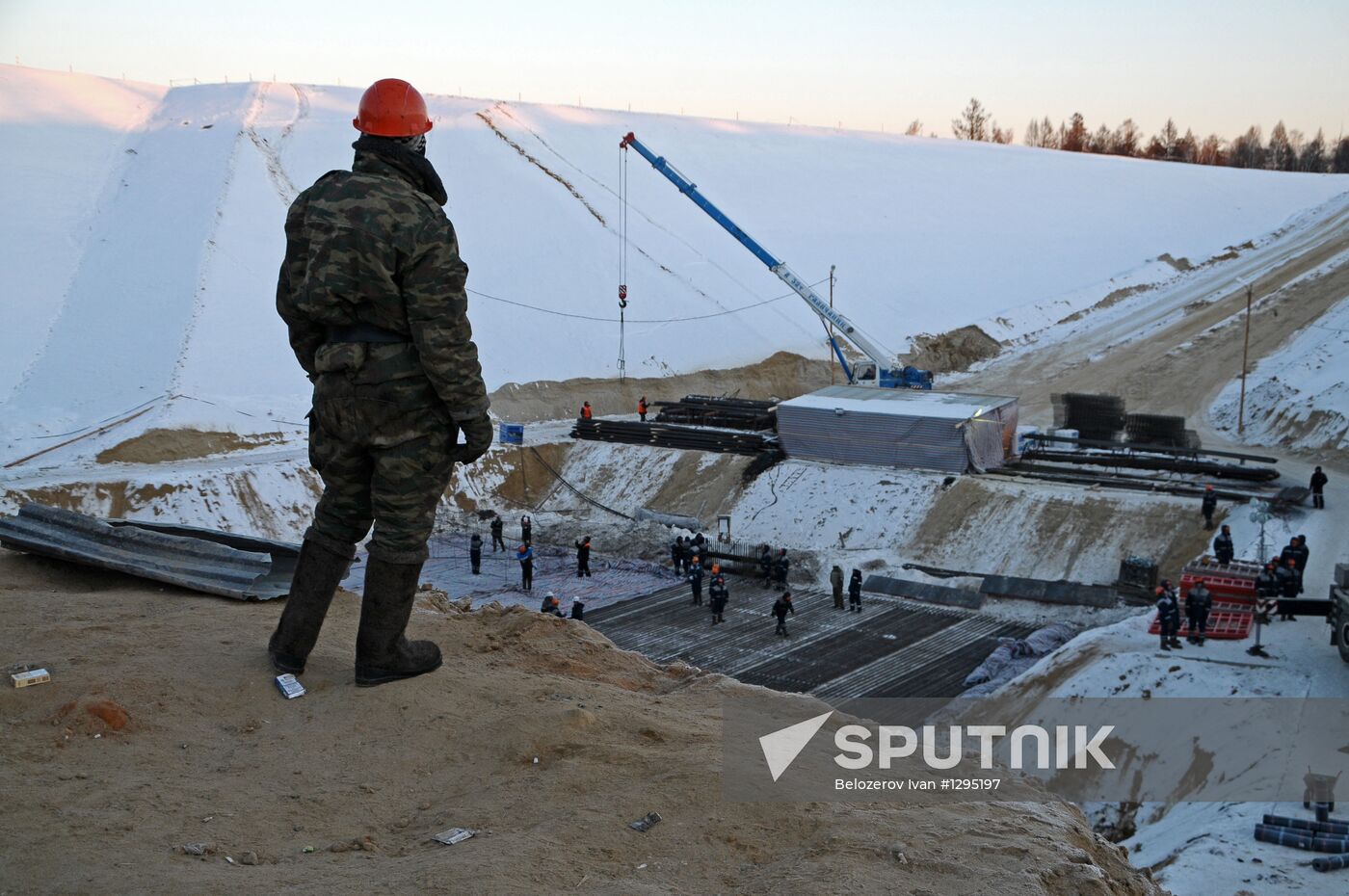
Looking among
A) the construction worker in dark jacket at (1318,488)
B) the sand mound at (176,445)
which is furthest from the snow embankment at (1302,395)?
the sand mound at (176,445)

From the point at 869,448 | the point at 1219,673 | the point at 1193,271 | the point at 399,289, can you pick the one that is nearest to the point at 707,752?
the point at 399,289

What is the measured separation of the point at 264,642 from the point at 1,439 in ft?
81.6

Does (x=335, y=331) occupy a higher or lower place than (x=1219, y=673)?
higher

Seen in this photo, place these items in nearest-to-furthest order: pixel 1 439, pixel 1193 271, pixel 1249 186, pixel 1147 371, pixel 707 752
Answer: pixel 707 752 < pixel 1 439 < pixel 1147 371 < pixel 1193 271 < pixel 1249 186

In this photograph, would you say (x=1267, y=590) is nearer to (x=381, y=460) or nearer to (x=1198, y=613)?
(x=1198, y=613)

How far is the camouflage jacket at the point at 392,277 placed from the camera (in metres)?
5.07

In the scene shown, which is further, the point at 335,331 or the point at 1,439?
the point at 1,439

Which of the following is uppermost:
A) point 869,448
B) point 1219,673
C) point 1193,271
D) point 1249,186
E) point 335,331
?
point 1249,186

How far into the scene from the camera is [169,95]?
50.2 metres

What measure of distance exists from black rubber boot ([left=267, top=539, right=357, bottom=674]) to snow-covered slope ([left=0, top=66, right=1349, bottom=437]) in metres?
24.8

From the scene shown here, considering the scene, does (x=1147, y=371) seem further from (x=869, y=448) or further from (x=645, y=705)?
(x=645, y=705)

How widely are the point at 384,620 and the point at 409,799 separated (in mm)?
1084

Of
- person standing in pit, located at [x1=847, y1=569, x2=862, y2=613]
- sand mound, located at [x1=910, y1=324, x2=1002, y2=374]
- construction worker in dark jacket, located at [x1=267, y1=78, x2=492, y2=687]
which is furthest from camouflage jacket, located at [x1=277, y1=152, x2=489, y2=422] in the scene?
sand mound, located at [x1=910, y1=324, x2=1002, y2=374]

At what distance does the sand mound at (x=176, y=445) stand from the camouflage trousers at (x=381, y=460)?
23694mm
